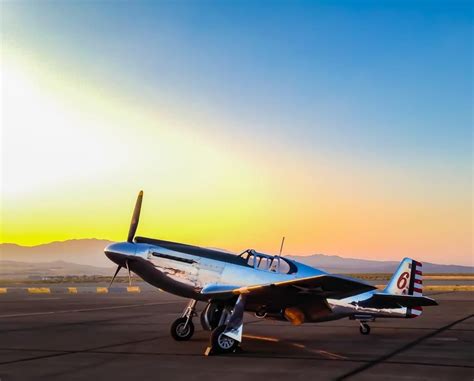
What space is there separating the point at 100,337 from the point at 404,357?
8.38 m

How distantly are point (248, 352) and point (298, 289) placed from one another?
1860mm

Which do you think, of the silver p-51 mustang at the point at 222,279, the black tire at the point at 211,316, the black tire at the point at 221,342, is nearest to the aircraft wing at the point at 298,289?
the silver p-51 mustang at the point at 222,279

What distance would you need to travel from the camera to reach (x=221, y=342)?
12.2 m

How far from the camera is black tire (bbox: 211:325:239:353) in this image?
12.1 m

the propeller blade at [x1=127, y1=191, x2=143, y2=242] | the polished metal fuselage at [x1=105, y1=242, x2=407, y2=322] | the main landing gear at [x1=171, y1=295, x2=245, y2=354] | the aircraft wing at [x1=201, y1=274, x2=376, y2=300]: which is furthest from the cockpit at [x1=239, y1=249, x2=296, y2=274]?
the propeller blade at [x1=127, y1=191, x2=143, y2=242]

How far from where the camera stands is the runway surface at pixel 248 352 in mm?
9734

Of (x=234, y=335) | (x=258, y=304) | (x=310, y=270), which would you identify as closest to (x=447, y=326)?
(x=310, y=270)

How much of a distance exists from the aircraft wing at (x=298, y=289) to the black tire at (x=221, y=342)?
1.03 metres

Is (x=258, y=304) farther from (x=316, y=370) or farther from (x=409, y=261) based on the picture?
(x=409, y=261)

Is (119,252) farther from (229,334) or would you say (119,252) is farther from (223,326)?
(229,334)

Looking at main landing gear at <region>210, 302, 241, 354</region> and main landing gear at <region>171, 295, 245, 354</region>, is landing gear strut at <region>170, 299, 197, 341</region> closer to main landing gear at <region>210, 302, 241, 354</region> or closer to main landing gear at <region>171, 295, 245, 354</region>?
main landing gear at <region>171, 295, 245, 354</region>

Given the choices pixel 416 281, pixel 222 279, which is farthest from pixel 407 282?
pixel 222 279

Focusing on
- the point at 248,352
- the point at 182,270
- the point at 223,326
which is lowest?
the point at 248,352

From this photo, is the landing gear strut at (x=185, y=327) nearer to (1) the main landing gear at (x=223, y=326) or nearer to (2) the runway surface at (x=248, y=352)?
(1) the main landing gear at (x=223, y=326)
